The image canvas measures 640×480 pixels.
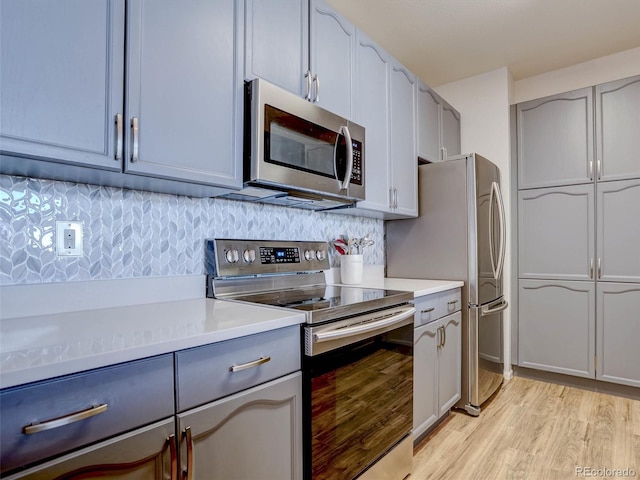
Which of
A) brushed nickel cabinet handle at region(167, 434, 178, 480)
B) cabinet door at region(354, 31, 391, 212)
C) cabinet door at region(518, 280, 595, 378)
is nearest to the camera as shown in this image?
brushed nickel cabinet handle at region(167, 434, 178, 480)

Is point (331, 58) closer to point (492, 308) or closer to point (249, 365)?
point (249, 365)

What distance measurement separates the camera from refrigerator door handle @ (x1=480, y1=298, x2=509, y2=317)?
2.42 metres

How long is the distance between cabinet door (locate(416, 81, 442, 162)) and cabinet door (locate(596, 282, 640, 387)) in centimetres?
160

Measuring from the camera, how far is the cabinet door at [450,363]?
2170 millimetres

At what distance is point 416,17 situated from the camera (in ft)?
7.81

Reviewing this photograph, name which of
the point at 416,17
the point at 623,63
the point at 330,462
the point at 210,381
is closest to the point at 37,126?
the point at 210,381

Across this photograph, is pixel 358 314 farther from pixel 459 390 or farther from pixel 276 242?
pixel 459 390

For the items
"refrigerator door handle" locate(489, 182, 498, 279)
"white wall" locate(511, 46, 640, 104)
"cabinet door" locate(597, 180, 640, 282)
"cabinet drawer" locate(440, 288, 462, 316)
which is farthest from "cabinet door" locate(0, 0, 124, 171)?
"white wall" locate(511, 46, 640, 104)

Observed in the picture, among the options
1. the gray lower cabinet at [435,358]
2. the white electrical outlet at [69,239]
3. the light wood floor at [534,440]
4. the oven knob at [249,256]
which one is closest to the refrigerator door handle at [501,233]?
the gray lower cabinet at [435,358]

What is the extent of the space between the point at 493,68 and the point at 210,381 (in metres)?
3.31

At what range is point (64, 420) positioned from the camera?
2.31 ft

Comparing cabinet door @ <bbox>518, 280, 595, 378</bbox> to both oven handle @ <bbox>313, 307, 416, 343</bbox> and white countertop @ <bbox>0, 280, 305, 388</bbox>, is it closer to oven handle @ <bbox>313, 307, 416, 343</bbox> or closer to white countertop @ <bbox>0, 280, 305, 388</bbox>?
oven handle @ <bbox>313, 307, 416, 343</bbox>

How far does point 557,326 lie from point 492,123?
1743 mm

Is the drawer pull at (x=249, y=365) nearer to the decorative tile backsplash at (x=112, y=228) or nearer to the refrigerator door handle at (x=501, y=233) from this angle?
the decorative tile backsplash at (x=112, y=228)
